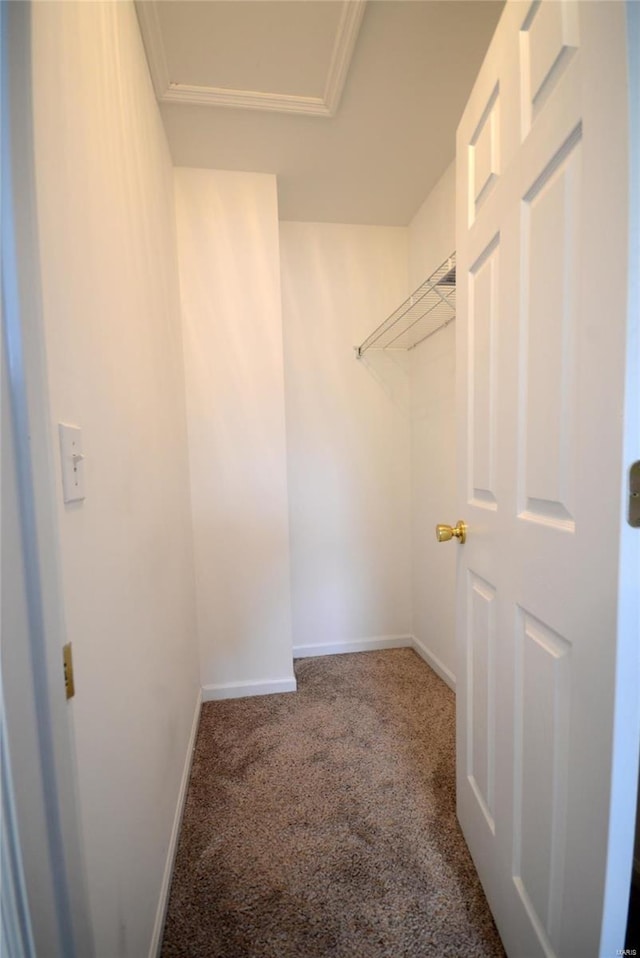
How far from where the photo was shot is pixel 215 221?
1710 millimetres

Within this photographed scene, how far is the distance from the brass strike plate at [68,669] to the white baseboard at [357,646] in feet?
6.19

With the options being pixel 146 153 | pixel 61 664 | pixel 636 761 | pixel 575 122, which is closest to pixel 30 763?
pixel 61 664

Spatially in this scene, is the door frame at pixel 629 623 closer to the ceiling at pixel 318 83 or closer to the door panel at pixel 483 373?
the door panel at pixel 483 373

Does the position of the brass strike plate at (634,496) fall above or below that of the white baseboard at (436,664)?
above

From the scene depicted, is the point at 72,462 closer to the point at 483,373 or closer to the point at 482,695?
the point at 483,373

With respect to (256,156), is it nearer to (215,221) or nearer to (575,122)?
(215,221)

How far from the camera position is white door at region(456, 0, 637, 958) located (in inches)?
20.4

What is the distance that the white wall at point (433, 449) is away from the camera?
1805 millimetres

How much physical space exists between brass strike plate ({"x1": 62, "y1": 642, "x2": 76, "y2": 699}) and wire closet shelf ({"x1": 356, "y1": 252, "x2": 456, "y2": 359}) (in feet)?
5.30

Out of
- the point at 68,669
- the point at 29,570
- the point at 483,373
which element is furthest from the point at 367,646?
the point at 29,570

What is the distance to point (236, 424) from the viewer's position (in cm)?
181

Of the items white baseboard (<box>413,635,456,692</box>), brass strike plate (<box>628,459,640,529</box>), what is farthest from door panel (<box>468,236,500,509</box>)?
white baseboard (<box>413,635,456,692</box>)

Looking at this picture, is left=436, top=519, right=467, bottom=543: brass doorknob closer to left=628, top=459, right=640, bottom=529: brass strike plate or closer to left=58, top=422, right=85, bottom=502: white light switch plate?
left=628, top=459, right=640, bottom=529: brass strike plate

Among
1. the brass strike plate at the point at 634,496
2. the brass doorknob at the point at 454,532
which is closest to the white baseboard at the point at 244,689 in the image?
the brass doorknob at the point at 454,532
